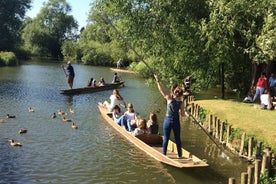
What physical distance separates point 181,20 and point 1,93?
14346 mm

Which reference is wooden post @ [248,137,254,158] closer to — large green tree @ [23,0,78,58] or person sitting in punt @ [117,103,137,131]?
person sitting in punt @ [117,103,137,131]

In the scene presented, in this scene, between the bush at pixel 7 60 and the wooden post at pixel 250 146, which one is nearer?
the wooden post at pixel 250 146

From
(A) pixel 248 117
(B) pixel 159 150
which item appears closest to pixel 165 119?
(B) pixel 159 150

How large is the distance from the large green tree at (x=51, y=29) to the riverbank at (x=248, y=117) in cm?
7784

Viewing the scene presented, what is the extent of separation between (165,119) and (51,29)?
307 ft

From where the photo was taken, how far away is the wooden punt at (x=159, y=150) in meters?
13.4

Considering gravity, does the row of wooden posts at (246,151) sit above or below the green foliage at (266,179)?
above

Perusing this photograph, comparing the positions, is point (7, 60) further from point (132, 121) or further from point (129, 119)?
point (132, 121)

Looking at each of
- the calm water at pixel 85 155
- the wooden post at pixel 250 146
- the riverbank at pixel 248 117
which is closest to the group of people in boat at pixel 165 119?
the calm water at pixel 85 155

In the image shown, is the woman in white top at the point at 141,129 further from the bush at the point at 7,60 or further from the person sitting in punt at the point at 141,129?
the bush at the point at 7,60

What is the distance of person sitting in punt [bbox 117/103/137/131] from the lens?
59.2 feet

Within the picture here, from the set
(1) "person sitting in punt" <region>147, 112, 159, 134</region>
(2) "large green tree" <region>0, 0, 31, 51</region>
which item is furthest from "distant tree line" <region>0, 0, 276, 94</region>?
(2) "large green tree" <region>0, 0, 31, 51</region>

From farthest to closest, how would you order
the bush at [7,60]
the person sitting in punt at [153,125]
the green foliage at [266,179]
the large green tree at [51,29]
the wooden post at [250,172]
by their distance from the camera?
1. the large green tree at [51,29]
2. the bush at [7,60]
3. the person sitting in punt at [153,125]
4. the green foliage at [266,179]
5. the wooden post at [250,172]

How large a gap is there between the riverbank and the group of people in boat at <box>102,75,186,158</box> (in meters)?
2.86
